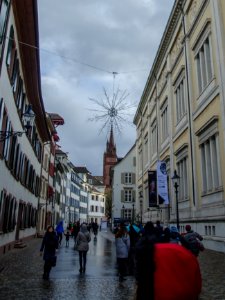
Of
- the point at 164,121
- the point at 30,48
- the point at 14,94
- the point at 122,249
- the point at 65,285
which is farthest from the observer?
the point at 164,121

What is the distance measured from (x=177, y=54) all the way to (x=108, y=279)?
74.1ft

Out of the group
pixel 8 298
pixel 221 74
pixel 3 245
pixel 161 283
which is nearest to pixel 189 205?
pixel 221 74

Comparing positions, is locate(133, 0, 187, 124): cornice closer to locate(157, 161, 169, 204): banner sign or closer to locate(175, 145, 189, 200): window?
locate(175, 145, 189, 200): window

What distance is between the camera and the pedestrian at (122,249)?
10.5 metres

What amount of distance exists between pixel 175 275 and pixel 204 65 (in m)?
20.8

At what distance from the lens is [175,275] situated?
3186mm

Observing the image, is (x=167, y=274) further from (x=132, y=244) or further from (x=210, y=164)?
(x=210, y=164)

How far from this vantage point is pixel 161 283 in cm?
320

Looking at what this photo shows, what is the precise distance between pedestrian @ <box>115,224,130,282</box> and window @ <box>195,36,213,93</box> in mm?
12880

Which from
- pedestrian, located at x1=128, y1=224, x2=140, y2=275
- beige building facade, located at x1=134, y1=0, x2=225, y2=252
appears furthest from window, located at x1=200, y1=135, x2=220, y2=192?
pedestrian, located at x1=128, y1=224, x2=140, y2=275

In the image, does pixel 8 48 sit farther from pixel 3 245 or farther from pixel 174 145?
pixel 174 145

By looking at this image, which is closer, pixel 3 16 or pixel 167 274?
pixel 167 274

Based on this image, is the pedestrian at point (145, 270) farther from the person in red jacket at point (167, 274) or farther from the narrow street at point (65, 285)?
the narrow street at point (65, 285)

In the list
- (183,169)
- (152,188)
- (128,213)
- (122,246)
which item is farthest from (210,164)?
(128,213)
